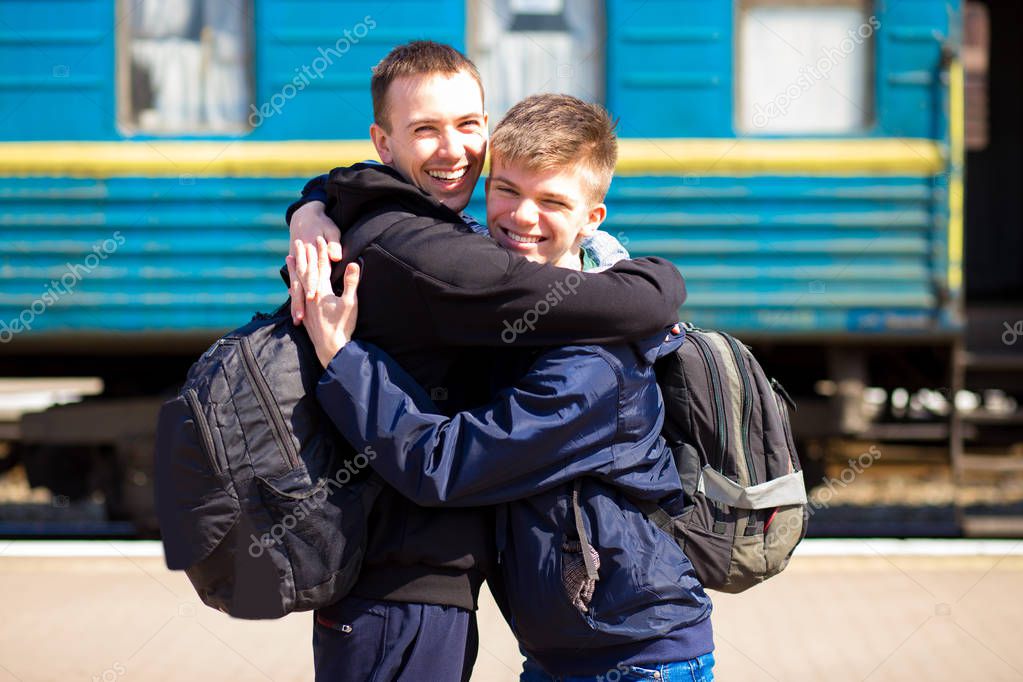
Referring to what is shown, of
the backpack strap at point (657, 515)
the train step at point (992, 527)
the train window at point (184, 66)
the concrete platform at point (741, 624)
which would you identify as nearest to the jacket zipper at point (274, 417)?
the backpack strap at point (657, 515)

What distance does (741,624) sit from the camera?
13.7 ft

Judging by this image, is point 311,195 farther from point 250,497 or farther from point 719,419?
point 719,419

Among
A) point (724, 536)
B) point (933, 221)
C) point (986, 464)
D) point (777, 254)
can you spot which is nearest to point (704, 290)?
point (777, 254)

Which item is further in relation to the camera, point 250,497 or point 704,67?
point 704,67

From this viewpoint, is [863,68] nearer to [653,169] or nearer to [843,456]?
[653,169]

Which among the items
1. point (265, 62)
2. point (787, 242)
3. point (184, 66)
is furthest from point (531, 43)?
point (184, 66)

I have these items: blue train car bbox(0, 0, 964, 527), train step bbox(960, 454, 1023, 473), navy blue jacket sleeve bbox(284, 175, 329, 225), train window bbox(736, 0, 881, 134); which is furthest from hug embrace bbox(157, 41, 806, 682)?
train step bbox(960, 454, 1023, 473)

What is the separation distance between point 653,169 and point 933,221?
1.44m

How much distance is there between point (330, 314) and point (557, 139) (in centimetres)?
47

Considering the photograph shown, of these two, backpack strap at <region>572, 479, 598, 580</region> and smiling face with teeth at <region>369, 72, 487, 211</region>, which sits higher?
smiling face with teeth at <region>369, 72, 487, 211</region>

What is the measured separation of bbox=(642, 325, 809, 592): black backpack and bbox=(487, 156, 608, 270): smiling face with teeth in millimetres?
300

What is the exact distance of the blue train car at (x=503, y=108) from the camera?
5.77 meters

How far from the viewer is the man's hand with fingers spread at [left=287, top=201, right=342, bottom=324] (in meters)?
1.96

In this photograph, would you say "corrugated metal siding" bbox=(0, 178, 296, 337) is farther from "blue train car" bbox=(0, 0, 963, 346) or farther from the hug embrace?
the hug embrace
